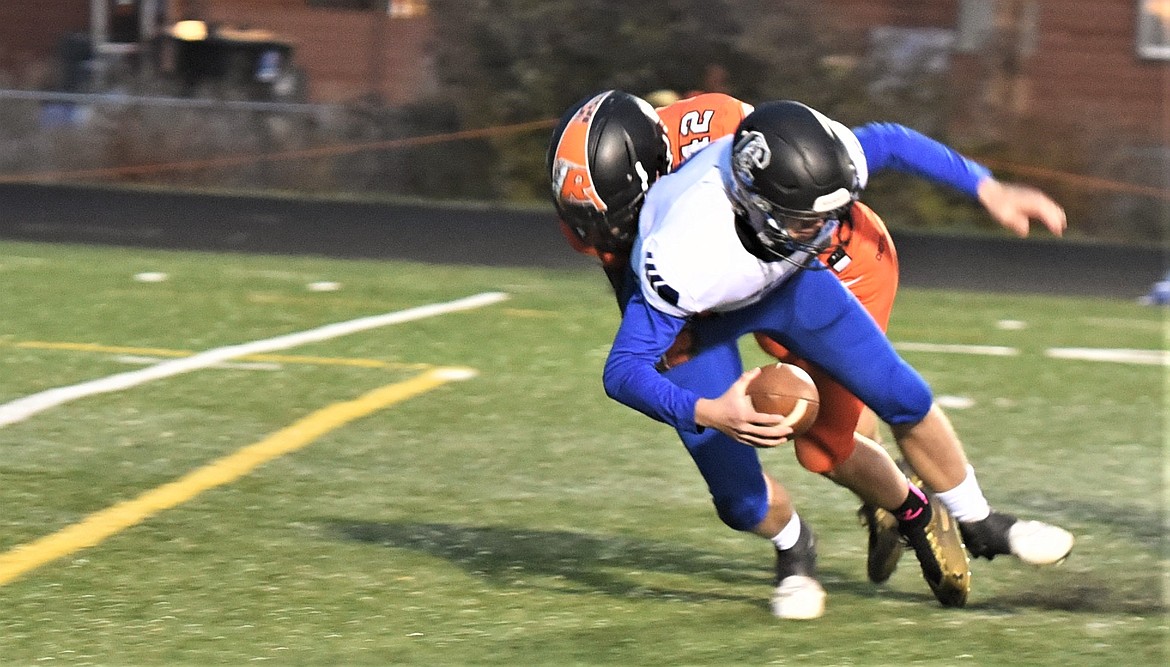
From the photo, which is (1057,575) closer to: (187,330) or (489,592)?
(489,592)

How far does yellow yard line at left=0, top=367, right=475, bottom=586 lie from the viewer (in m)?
5.36

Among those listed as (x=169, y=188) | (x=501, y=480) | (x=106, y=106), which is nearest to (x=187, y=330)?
(x=501, y=480)

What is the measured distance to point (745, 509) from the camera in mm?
5168

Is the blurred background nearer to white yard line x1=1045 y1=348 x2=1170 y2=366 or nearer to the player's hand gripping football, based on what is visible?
white yard line x1=1045 y1=348 x2=1170 y2=366

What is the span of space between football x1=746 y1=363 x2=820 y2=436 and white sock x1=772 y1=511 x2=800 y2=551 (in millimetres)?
570

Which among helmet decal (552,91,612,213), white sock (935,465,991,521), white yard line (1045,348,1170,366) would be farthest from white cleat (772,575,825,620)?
white yard line (1045,348,1170,366)

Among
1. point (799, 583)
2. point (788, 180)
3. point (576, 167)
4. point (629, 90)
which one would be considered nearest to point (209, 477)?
point (576, 167)

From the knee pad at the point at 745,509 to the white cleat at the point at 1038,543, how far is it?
2.26 feet

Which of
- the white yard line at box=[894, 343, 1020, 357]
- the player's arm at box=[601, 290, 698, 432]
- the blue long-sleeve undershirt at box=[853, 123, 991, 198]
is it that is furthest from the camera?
the white yard line at box=[894, 343, 1020, 357]

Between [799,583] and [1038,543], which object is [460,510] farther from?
[1038,543]

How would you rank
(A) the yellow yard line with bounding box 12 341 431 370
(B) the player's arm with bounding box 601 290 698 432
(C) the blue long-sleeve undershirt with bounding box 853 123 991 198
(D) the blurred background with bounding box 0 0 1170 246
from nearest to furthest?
(B) the player's arm with bounding box 601 290 698 432 < (C) the blue long-sleeve undershirt with bounding box 853 123 991 198 < (A) the yellow yard line with bounding box 12 341 431 370 < (D) the blurred background with bounding box 0 0 1170 246

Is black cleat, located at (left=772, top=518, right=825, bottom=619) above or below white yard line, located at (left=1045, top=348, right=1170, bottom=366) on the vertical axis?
above

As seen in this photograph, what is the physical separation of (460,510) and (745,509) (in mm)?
1403

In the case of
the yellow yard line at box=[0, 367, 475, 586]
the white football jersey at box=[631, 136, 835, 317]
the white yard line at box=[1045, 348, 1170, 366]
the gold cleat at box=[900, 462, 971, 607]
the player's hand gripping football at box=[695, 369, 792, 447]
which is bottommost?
the white yard line at box=[1045, 348, 1170, 366]
